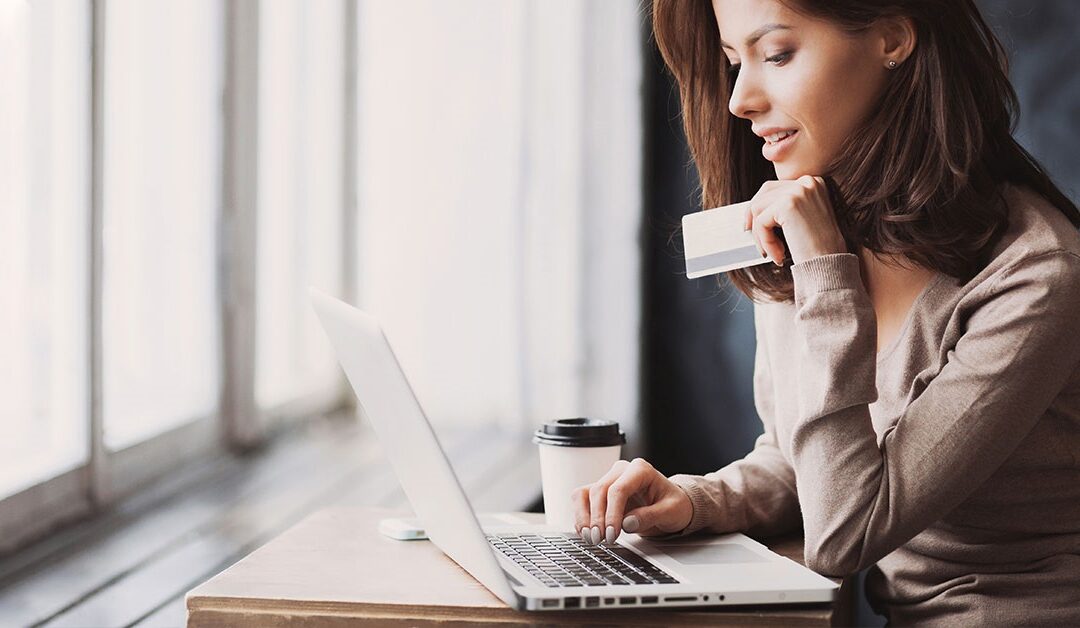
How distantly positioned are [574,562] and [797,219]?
1.39 ft

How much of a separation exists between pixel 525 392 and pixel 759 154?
1352 millimetres

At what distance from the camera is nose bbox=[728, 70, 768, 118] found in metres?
1.35

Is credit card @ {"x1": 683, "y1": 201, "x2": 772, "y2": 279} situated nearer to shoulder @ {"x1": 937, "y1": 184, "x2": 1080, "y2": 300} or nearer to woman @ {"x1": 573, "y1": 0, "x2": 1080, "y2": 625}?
→ woman @ {"x1": 573, "y1": 0, "x2": 1080, "y2": 625}

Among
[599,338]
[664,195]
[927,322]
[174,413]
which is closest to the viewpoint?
[927,322]

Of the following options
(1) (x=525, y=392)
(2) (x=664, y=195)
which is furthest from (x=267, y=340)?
(2) (x=664, y=195)

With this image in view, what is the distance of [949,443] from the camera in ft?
3.71

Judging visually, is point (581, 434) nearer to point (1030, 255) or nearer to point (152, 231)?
point (1030, 255)

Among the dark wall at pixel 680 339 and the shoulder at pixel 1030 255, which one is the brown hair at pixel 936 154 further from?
the dark wall at pixel 680 339

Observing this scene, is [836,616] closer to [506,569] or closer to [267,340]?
[506,569]

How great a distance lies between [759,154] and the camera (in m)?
1.54

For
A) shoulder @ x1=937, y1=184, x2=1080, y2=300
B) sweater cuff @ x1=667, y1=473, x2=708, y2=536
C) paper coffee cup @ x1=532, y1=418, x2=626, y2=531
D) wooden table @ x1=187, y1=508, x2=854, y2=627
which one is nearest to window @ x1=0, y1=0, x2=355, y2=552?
wooden table @ x1=187, y1=508, x2=854, y2=627

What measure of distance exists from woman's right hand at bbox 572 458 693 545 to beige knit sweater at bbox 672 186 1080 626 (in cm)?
3

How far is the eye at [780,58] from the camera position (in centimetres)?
132

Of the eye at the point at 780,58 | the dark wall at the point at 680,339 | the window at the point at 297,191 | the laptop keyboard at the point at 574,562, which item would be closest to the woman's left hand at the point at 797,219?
the eye at the point at 780,58
